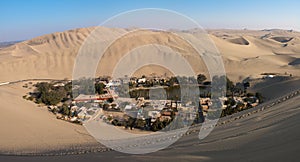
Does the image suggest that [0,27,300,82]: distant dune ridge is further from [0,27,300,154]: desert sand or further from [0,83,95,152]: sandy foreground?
[0,83,95,152]: sandy foreground

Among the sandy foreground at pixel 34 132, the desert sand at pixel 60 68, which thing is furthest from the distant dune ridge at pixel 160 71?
the sandy foreground at pixel 34 132

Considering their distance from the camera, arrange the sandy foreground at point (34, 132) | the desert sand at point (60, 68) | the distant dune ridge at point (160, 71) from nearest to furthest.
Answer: the sandy foreground at point (34, 132) → the desert sand at point (60, 68) → the distant dune ridge at point (160, 71)

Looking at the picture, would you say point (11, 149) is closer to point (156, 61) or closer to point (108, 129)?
point (108, 129)

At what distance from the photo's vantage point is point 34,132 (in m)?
10.4

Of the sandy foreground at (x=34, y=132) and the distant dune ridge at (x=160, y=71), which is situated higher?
the distant dune ridge at (x=160, y=71)

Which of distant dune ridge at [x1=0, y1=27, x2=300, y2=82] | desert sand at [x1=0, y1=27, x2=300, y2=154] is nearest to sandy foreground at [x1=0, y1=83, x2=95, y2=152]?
desert sand at [x1=0, y1=27, x2=300, y2=154]

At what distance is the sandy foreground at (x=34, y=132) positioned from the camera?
28.3ft

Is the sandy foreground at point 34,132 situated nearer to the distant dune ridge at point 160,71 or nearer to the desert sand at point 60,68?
the desert sand at point 60,68

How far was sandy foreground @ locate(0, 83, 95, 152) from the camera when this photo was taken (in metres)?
8.62

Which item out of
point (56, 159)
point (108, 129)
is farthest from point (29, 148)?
point (108, 129)

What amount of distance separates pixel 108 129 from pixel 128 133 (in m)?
0.81

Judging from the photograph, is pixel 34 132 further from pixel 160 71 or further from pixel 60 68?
pixel 60 68

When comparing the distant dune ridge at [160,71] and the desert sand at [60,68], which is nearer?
the desert sand at [60,68]

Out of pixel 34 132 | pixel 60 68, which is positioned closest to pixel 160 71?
pixel 60 68
